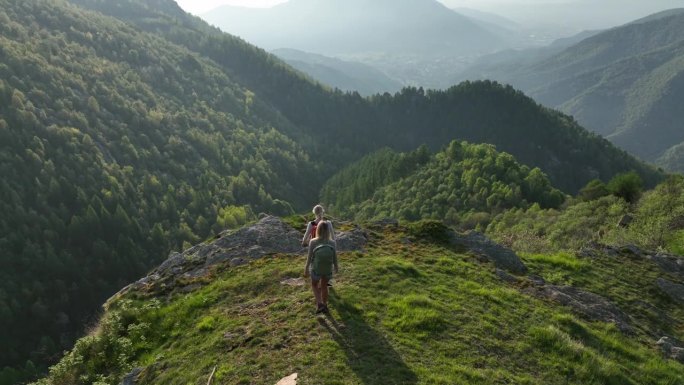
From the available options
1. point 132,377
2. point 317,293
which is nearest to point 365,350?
point 317,293

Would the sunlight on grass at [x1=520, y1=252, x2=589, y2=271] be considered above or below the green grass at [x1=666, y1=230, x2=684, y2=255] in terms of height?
below

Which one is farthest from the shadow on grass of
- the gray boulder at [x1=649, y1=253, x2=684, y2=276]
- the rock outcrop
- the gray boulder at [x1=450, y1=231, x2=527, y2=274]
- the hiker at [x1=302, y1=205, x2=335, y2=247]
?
Result: the gray boulder at [x1=649, y1=253, x2=684, y2=276]

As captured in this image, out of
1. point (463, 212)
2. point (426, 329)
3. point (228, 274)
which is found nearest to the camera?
point (426, 329)

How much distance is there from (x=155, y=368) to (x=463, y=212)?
8805 centimetres

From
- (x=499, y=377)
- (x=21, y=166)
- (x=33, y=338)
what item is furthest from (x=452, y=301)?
(x=21, y=166)

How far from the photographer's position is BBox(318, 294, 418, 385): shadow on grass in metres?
14.2

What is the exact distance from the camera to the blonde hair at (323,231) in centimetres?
1781

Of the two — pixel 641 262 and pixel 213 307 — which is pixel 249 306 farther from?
pixel 641 262

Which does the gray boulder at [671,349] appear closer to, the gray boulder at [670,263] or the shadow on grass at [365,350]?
the gray boulder at [670,263]

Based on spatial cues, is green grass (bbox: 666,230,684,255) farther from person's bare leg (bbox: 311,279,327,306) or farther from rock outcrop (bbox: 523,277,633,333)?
person's bare leg (bbox: 311,279,327,306)

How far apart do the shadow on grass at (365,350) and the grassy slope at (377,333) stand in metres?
0.05

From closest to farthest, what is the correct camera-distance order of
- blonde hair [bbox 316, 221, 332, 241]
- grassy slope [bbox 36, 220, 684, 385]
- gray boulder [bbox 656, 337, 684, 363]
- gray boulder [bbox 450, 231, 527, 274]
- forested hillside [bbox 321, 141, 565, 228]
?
grassy slope [bbox 36, 220, 684, 385]
blonde hair [bbox 316, 221, 332, 241]
gray boulder [bbox 656, 337, 684, 363]
gray boulder [bbox 450, 231, 527, 274]
forested hillside [bbox 321, 141, 565, 228]

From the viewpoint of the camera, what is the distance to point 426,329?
17.4 metres

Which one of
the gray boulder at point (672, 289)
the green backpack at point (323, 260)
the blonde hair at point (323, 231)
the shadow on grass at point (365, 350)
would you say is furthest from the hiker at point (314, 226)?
the gray boulder at point (672, 289)
